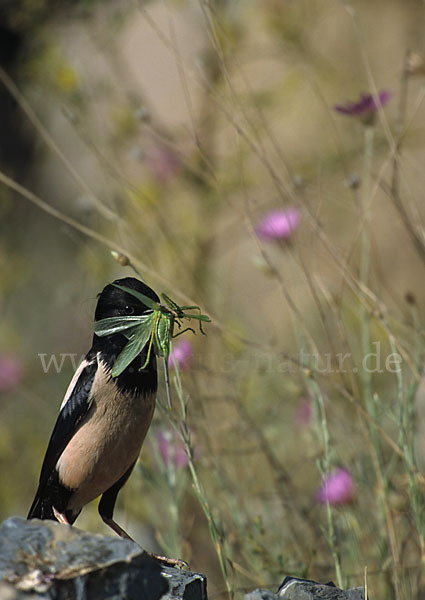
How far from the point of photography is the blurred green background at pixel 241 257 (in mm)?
2258

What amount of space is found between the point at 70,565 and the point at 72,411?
61 cm

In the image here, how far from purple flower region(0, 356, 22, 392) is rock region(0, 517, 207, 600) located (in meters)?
2.62

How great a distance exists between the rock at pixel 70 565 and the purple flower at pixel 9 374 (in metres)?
2.62

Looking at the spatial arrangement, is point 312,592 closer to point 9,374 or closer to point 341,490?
point 341,490

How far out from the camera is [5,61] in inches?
201

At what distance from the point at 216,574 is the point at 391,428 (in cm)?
119

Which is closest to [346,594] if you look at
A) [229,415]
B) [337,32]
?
[229,415]

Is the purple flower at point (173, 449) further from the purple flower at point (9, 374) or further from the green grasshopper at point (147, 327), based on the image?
the purple flower at point (9, 374)

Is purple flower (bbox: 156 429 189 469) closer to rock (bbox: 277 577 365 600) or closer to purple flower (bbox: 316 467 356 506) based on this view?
purple flower (bbox: 316 467 356 506)

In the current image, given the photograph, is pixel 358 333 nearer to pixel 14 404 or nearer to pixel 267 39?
pixel 14 404

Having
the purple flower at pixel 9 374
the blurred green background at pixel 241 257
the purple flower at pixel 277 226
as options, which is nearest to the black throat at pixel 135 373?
the blurred green background at pixel 241 257

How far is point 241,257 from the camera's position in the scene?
6.31 metres

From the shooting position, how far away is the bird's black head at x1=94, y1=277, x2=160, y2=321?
1820 mm

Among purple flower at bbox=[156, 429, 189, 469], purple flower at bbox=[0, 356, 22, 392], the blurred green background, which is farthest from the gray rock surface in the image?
purple flower at bbox=[0, 356, 22, 392]
